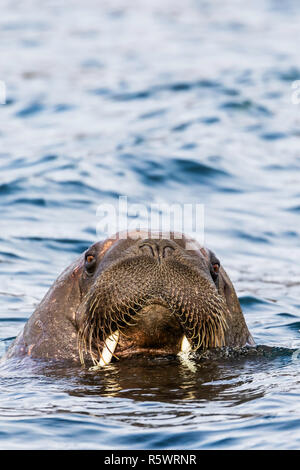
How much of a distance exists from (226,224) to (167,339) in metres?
7.62

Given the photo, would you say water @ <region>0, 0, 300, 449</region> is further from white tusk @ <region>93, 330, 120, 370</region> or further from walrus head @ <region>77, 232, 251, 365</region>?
walrus head @ <region>77, 232, 251, 365</region>

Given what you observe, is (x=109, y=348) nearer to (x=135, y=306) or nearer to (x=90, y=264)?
(x=135, y=306)

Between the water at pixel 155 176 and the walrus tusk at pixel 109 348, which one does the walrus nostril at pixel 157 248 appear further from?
the water at pixel 155 176

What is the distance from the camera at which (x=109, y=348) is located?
23.5 ft

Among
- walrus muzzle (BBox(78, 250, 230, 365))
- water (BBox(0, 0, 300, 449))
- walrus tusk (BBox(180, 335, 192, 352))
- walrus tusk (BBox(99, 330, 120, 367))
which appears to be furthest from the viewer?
walrus tusk (BBox(180, 335, 192, 352))

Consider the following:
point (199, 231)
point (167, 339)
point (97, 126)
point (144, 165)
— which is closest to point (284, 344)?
point (167, 339)

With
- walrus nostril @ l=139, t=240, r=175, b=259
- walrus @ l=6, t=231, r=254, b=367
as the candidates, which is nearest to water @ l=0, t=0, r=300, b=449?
walrus @ l=6, t=231, r=254, b=367

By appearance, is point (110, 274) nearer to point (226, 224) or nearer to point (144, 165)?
point (226, 224)

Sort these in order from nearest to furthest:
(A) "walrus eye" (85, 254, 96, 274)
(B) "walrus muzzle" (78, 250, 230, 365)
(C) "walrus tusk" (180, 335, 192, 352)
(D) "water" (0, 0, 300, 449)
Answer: (D) "water" (0, 0, 300, 449) → (B) "walrus muzzle" (78, 250, 230, 365) → (C) "walrus tusk" (180, 335, 192, 352) → (A) "walrus eye" (85, 254, 96, 274)

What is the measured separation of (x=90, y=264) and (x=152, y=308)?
0.77 meters

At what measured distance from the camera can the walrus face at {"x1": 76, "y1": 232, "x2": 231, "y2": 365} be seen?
6.81m

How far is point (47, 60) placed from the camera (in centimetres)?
2853

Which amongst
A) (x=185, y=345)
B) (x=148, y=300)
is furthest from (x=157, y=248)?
(x=185, y=345)

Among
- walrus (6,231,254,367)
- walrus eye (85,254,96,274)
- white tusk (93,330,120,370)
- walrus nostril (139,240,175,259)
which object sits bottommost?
white tusk (93,330,120,370)
